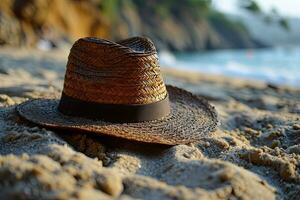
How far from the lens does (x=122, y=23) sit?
38875 mm

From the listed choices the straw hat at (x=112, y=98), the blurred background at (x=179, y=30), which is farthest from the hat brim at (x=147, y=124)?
the blurred background at (x=179, y=30)

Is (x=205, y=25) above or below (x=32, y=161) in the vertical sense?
below

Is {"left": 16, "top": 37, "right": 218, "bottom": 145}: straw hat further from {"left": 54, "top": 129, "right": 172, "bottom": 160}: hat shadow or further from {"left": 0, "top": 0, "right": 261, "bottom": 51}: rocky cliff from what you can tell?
{"left": 0, "top": 0, "right": 261, "bottom": 51}: rocky cliff

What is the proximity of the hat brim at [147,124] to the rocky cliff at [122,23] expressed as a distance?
862 centimetres

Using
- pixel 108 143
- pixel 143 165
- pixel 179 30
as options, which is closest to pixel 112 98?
pixel 108 143

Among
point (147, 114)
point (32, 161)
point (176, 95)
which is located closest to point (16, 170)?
point (32, 161)

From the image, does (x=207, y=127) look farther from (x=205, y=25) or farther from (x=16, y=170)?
(x=205, y=25)

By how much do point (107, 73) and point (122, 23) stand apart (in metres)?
36.8

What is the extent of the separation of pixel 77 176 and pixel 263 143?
5.45 ft

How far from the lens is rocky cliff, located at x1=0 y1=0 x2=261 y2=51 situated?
1286cm

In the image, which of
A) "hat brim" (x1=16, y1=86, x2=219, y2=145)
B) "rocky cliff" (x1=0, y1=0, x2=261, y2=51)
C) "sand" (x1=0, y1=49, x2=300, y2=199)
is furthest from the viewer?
"rocky cliff" (x1=0, y1=0, x2=261, y2=51)

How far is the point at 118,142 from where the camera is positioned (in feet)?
8.64

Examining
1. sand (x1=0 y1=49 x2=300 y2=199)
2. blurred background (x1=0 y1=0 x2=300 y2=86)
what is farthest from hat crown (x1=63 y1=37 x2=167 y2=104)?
blurred background (x1=0 y1=0 x2=300 y2=86)

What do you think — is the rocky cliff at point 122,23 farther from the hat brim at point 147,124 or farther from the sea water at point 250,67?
the hat brim at point 147,124
